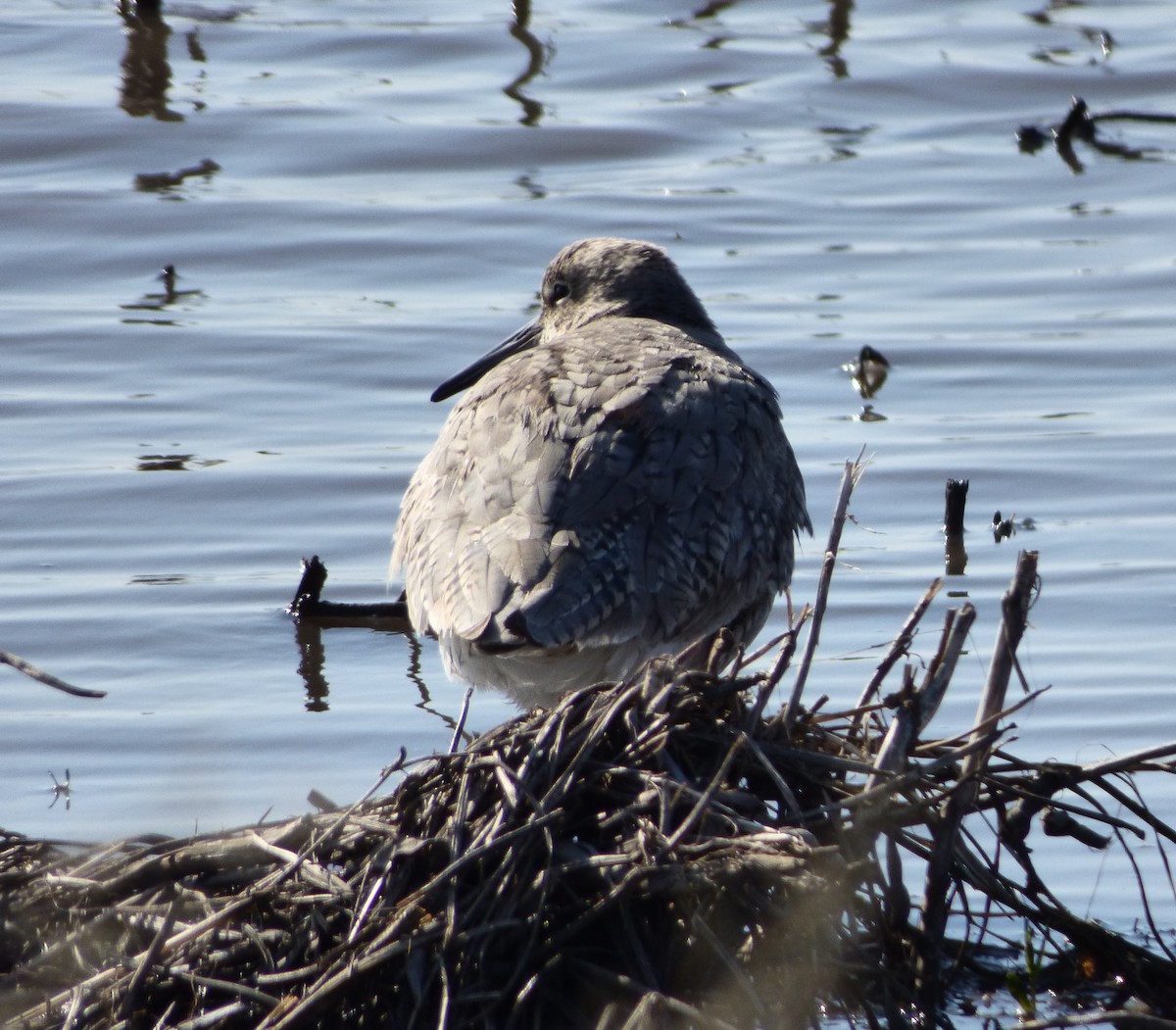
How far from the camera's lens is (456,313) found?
10039mm

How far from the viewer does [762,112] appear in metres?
12.9

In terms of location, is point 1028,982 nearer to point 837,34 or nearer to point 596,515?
point 596,515

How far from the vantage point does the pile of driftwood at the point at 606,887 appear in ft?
11.8

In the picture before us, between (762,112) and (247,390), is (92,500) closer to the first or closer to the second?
(247,390)

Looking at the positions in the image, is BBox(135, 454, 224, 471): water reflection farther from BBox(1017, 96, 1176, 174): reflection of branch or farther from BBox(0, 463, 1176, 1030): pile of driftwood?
BBox(1017, 96, 1176, 174): reflection of branch

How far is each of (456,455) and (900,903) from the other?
1912mm

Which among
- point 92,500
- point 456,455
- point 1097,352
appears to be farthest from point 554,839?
point 1097,352

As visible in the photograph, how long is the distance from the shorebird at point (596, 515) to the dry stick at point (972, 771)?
113 centimetres

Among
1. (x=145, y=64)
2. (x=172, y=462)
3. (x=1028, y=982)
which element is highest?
(x=145, y=64)

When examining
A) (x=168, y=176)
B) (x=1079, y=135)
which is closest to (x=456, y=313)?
(x=168, y=176)

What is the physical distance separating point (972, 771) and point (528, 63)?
1037 cm

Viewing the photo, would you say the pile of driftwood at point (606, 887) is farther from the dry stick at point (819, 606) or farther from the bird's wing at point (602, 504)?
the bird's wing at point (602, 504)

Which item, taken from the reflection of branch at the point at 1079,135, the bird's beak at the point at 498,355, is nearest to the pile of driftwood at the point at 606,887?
the bird's beak at the point at 498,355

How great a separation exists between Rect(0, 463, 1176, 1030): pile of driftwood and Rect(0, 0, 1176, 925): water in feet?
0.93
